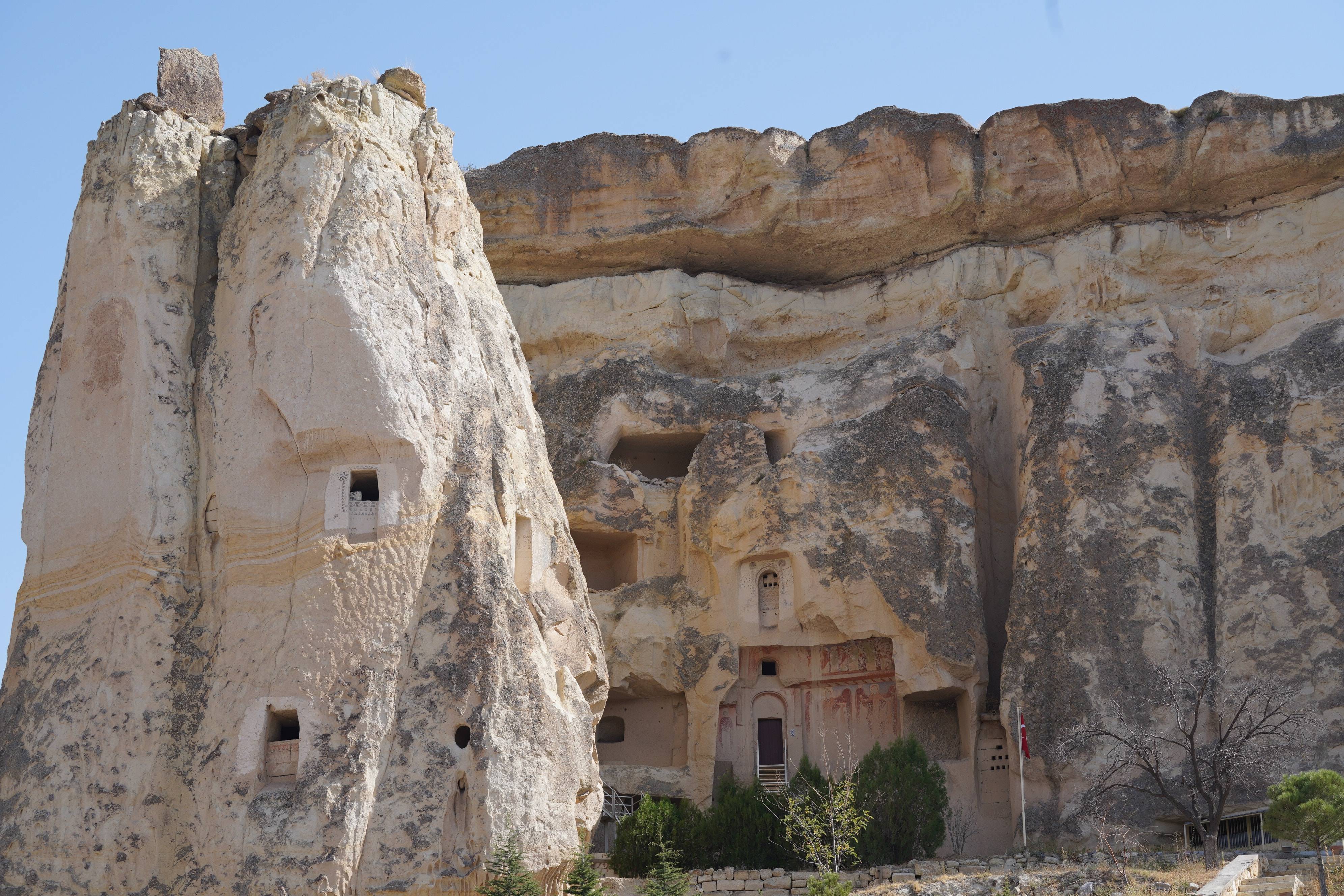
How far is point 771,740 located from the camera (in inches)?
1105

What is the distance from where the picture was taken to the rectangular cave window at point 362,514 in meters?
17.4

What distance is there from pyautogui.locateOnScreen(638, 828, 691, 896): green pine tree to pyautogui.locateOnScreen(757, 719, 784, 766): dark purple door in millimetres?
6391

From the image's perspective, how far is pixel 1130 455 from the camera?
26031 mm

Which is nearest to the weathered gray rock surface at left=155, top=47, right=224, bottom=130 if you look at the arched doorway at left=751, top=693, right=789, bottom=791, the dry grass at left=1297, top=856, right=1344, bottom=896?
the arched doorway at left=751, top=693, right=789, bottom=791

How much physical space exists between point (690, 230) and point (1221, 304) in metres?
10.1

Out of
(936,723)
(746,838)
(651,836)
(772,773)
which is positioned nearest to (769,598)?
(772,773)

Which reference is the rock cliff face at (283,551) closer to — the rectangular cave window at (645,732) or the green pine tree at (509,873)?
the green pine tree at (509,873)

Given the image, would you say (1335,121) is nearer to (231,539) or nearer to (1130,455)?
(1130,455)

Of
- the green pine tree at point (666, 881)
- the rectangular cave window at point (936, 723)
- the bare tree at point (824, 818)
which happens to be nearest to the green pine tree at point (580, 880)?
the green pine tree at point (666, 881)

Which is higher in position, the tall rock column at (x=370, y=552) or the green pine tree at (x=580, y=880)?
the tall rock column at (x=370, y=552)

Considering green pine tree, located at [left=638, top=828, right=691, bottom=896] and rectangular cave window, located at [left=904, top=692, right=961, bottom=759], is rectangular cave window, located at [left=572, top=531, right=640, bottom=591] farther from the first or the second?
green pine tree, located at [left=638, top=828, right=691, bottom=896]

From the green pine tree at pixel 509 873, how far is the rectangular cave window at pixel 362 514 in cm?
347

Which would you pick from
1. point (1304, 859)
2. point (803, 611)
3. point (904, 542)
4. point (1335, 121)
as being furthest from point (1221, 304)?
point (1304, 859)

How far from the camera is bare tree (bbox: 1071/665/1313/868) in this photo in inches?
878
